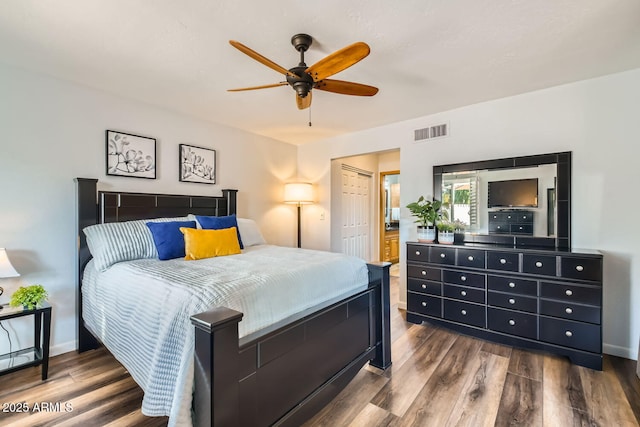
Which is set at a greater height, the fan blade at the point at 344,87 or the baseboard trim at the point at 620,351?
the fan blade at the point at 344,87

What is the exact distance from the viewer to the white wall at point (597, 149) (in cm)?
249

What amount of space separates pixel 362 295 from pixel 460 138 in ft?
7.35

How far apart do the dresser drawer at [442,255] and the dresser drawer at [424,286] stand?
238 mm

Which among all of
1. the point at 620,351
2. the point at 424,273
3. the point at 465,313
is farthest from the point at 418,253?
the point at 620,351

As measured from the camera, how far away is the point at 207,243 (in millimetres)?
2631

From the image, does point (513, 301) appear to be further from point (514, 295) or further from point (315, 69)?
point (315, 69)

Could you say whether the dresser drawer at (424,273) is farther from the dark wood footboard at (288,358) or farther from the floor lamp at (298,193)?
the floor lamp at (298,193)

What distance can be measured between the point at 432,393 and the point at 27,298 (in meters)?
2.95

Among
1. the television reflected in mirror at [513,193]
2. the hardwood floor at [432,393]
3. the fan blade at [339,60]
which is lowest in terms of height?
the hardwood floor at [432,393]

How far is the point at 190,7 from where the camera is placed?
1694 mm

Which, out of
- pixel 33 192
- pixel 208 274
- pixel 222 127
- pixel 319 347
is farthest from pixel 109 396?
pixel 222 127

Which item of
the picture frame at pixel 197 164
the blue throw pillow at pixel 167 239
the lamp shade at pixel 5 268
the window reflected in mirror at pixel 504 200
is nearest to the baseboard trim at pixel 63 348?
the lamp shade at pixel 5 268

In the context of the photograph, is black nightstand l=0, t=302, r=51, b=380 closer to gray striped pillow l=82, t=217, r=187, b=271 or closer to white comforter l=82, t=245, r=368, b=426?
white comforter l=82, t=245, r=368, b=426

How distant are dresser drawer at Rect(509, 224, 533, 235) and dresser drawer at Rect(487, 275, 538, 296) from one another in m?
0.58
